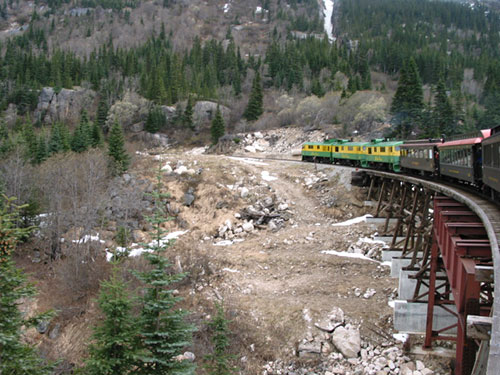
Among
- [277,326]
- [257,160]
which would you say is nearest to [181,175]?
[257,160]

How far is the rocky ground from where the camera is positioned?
1747 centimetres

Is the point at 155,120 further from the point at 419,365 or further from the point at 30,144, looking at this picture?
the point at 419,365

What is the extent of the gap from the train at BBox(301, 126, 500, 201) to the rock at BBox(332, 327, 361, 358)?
25.5 ft

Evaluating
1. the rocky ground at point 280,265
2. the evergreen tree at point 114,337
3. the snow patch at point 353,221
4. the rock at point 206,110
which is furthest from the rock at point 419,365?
the rock at point 206,110

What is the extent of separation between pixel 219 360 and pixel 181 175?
1185 inches

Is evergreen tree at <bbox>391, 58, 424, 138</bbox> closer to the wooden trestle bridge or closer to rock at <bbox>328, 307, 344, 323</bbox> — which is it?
the wooden trestle bridge

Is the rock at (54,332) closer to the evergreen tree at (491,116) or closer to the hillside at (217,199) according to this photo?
the hillside at (217,199)

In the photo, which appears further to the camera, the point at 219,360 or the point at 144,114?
the point at 144,114

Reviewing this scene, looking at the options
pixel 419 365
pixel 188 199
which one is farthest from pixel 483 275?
pixel 188 199

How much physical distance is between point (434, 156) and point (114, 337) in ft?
70.9

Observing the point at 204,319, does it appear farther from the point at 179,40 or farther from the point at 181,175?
the point at 179,40

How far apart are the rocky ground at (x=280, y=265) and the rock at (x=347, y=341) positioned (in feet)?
0.14

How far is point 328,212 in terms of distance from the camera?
3441 centimetres

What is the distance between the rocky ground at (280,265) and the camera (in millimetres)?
17469
